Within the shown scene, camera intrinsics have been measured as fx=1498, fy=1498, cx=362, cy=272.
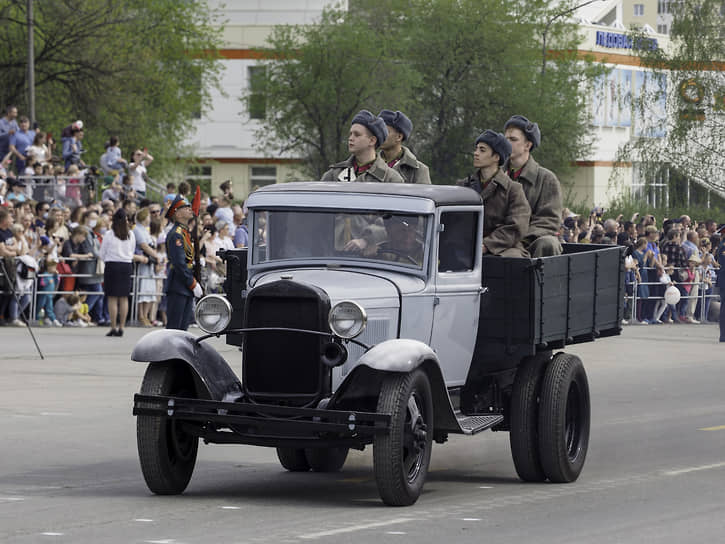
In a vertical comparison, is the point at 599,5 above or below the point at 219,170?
above

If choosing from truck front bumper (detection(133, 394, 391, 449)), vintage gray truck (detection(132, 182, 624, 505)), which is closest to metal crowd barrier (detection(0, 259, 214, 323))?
vintage gray truck (detection(132, 182, 624, 505))

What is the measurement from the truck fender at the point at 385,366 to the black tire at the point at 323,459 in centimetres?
176

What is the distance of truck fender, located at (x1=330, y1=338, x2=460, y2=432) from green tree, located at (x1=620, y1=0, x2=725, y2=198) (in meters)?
37.6

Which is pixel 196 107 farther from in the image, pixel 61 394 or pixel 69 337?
pixel 61 394

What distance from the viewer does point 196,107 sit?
201 ft

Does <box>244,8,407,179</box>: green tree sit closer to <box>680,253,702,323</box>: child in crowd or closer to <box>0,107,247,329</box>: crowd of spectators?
<box>680,253,702,323</box>: child in crowd

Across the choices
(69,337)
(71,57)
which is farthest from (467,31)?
(69,337)

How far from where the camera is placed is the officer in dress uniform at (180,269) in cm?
1827

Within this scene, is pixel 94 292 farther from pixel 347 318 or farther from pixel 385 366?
pixel 385 366

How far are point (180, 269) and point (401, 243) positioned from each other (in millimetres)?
9005

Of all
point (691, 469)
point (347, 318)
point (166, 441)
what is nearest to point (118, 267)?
point (691, 469)

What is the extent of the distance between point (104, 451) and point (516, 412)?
11.4 feet

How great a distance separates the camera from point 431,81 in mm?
59625

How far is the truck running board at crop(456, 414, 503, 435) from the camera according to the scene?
9867 millimetres
